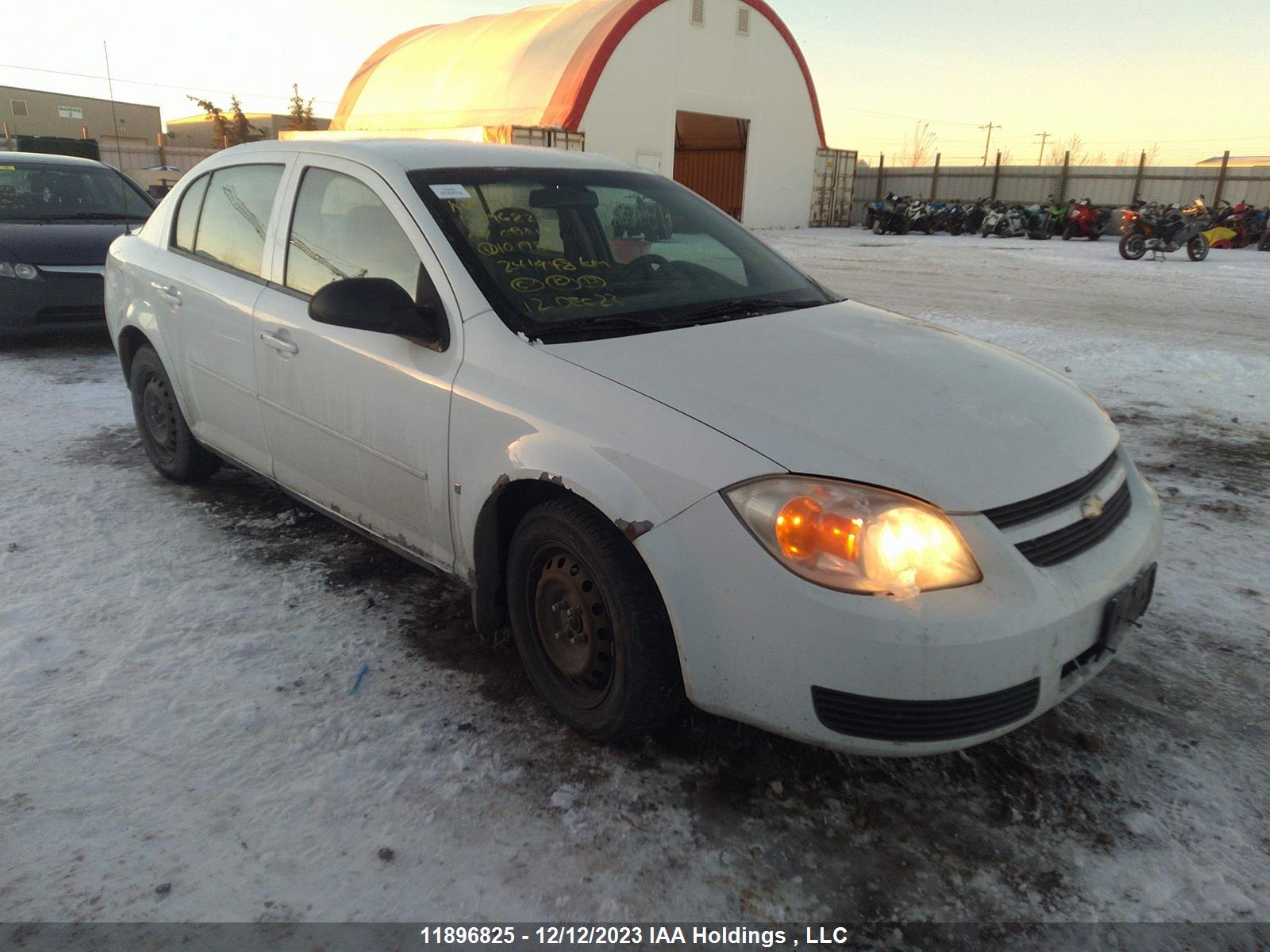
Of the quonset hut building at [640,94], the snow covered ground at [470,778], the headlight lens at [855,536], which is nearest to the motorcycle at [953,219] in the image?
the quonset hut building at [640,94]

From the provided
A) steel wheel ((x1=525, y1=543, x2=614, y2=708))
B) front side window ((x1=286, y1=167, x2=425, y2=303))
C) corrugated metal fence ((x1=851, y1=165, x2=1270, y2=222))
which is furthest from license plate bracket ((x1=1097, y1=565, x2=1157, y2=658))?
corrugated metal fence ((x1=851, y1=165, x2=1270, y2=222))

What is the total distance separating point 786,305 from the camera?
3096 millimetres

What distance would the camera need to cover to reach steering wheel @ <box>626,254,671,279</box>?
9.93 feet

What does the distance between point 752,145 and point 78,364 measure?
2378 cm

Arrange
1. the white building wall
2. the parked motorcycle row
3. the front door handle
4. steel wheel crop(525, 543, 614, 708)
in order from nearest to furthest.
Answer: steel wheel crop(525, 543, 614, 708) < the front door handle < the parked motorcycle row < the white building wall

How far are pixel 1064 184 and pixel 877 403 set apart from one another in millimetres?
31753

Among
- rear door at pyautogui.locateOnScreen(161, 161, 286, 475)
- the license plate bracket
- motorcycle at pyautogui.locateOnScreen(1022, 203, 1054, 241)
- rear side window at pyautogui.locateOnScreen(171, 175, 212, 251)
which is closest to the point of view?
the license plate bracket

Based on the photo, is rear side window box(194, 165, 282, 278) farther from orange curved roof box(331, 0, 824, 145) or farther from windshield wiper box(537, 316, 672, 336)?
orange curved roof box(331, 0, 824, 145)

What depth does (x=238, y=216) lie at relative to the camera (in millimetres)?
3691

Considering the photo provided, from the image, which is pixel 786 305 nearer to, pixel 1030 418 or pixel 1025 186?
pixel 1030 418

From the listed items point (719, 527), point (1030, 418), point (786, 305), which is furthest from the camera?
point (786, 305)

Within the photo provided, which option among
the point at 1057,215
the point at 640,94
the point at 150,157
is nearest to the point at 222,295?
the point at 640,94

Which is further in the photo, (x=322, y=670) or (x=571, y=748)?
(x=322, y=670)

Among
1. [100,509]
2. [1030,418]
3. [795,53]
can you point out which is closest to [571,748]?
[1030,418]
